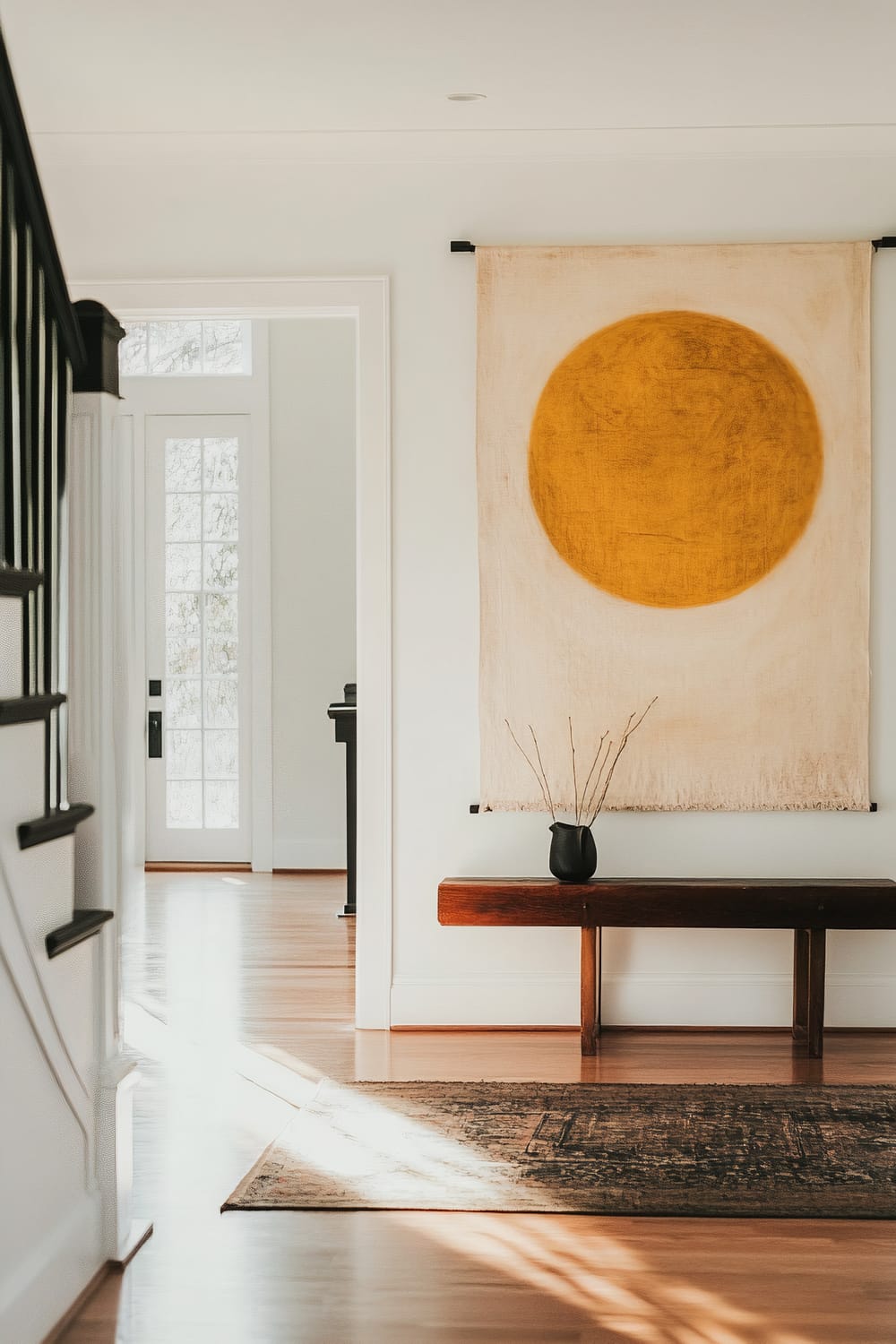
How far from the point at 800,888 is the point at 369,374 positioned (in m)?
2.14

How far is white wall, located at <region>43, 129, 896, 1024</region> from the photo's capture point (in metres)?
4.35

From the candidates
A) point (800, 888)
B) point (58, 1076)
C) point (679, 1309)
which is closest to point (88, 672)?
point (58, 1076)

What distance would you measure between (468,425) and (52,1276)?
9.46ft

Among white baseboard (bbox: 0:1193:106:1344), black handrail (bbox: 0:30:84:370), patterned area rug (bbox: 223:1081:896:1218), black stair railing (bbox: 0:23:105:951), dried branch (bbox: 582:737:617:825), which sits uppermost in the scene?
black handrail (bbox: 0:30:84:370)

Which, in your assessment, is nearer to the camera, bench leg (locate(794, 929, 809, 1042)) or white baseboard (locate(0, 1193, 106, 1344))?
white baseboard (locate(0, 1193, 106, 1344))

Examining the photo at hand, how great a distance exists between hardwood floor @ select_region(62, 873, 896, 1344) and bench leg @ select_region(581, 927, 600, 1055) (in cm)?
7

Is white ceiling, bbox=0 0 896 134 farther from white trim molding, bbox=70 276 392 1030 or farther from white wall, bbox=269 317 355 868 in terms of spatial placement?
white wall, bbox=269 317 355 868

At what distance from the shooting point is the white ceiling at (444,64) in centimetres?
342

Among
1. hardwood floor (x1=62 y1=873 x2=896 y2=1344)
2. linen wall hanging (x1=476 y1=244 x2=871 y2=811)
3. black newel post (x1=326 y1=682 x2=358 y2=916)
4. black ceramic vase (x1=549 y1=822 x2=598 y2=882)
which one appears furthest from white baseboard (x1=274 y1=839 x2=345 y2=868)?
black ceramic vase (x1=549 y1=822 x2=598 y2=882)

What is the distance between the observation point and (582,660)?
4352mm

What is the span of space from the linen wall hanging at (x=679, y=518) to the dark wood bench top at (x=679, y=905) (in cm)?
34

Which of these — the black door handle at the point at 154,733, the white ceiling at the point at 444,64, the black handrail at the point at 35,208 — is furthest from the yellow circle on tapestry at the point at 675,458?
the black door handle at the point at 154,733

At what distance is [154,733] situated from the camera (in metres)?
7.55

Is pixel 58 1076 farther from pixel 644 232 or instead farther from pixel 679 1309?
pixel 644 232
